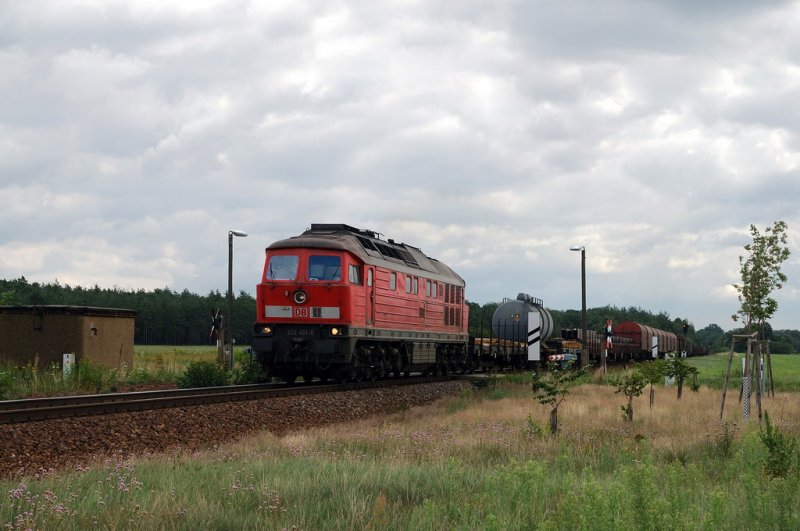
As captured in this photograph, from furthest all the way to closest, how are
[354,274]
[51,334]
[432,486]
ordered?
[51,334] → [354,274] → [432,486]

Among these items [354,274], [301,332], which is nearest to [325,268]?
[354,274]

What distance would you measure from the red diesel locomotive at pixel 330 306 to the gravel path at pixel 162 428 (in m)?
1.94

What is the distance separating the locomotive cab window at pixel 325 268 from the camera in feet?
78.4

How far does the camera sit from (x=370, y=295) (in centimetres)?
→ 2538

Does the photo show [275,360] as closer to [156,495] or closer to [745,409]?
[745,409]

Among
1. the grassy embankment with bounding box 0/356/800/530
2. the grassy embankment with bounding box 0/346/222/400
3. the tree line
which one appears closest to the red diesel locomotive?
the grassy embankment with bounding box 0/346/222/400

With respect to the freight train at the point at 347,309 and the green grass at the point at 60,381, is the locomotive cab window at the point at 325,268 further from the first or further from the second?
the green grass at the point at 60,381

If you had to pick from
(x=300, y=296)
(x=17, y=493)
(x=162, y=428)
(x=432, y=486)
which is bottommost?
(x=162, y=428)

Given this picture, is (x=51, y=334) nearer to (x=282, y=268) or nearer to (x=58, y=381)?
(x=58, y=381)

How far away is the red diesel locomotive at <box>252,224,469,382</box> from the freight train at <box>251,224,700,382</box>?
0.03m

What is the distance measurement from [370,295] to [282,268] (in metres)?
2.75

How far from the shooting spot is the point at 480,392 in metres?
27.5

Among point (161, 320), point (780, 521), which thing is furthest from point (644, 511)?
point (161, 320)

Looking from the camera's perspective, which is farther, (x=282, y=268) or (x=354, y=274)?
(x=282, y=268)
